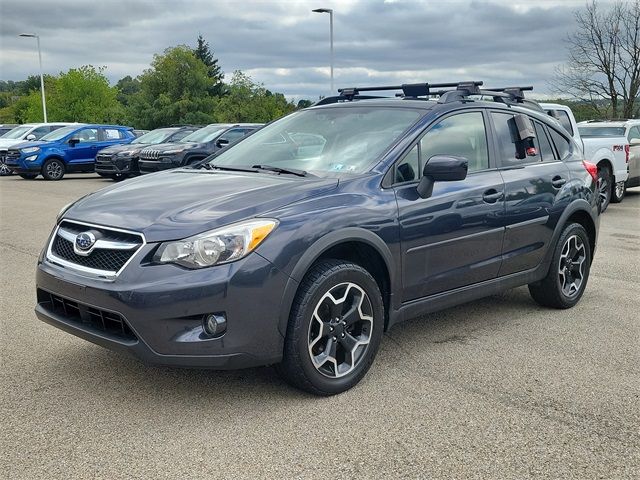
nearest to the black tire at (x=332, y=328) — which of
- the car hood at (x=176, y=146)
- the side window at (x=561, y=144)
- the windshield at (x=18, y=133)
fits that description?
the side window at (x=561, y=144)

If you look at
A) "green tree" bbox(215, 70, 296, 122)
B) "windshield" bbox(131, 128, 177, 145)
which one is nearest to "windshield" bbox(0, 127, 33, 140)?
"windshield" bbox(131, 128, 177, 145)

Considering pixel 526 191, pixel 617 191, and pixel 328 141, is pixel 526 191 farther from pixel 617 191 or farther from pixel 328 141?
pixel 617 191

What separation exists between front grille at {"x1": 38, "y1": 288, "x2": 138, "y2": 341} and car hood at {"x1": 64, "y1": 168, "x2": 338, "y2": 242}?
1.48ft

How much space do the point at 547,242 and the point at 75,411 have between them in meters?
3.68

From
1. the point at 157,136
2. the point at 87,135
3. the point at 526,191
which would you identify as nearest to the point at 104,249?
the point at 526,191

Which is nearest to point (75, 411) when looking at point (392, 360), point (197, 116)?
point (392, 360)

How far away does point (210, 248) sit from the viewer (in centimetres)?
341

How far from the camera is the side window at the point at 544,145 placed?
5.53 metres

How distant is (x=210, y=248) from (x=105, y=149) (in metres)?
17.3

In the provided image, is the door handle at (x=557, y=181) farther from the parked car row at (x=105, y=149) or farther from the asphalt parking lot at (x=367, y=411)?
the parked car row at (x=105, y=149)

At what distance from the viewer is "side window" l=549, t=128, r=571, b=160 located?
5.73 meters

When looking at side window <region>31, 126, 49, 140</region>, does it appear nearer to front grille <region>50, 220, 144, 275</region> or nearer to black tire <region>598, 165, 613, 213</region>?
black tire <region>598, 165, 613, 213</region>

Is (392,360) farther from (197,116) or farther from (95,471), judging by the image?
(197,116)

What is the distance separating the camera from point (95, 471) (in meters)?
3.00
